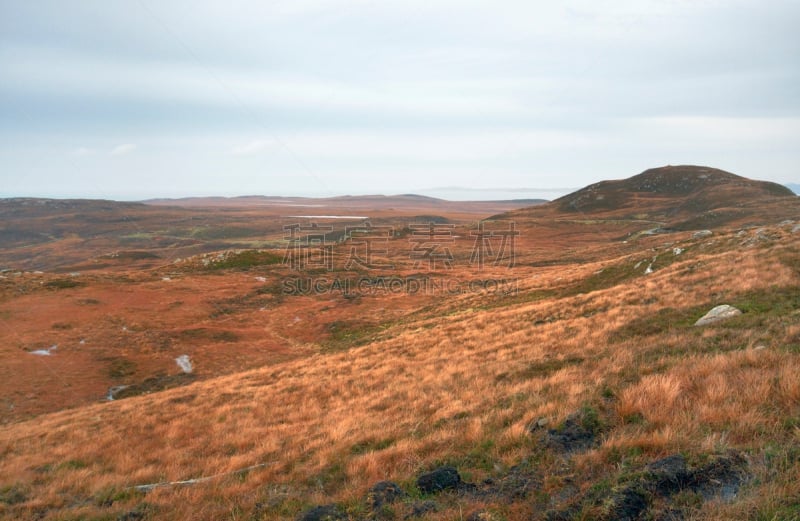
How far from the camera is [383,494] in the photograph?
5738 mm

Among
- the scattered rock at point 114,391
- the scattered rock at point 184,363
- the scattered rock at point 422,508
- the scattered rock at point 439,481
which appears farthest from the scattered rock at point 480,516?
the scattered rock at point 184,363

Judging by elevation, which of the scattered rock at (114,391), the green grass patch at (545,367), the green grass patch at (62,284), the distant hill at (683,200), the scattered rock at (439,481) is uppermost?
the distant hill at (683,200)

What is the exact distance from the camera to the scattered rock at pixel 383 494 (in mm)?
5570

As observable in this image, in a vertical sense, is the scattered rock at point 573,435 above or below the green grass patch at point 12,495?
above

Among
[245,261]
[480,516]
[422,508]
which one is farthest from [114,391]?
[245,261]

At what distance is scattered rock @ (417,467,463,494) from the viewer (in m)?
5.78

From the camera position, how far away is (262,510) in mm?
6164

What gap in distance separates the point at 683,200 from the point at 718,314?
109988mm

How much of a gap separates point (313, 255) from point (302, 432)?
56999mm

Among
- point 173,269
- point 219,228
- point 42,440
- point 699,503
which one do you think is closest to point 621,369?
point 699,503

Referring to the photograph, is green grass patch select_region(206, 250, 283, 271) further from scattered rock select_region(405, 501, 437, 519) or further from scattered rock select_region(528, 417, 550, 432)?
scattered rock select_region(405, 501, 437, 519)

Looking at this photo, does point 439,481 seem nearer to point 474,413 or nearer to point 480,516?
point 480,516

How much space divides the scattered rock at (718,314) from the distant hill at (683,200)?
2459 inches

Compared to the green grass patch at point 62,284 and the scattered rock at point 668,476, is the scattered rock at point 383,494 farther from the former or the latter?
the green grass patch at point 62,284
